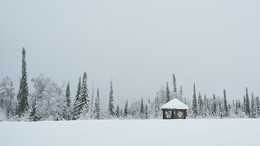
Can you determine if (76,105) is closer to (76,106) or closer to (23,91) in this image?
(76,106)

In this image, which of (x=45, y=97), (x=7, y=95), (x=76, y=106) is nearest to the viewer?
(x=45, y=97)

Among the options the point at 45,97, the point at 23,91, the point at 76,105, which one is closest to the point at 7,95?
the point at 23,91

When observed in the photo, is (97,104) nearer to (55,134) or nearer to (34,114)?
(34,114)

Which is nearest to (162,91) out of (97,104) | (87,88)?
(97,104)

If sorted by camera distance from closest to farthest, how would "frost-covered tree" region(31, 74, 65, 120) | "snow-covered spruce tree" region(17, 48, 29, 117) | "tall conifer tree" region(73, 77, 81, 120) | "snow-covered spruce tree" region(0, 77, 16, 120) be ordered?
"frost-covered tree" region(31, 74, 65, 120)
"snow-covered spruce tree" region(17, 48, 29, 117)
"snow-covered spruce tree" region(0, 77, 16, 120)
"tall conifer tree" region(73, 77, 81, 120)

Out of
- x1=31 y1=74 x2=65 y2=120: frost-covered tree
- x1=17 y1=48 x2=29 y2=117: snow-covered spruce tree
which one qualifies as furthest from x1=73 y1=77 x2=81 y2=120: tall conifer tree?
x1=17 y1=48 x2=29 y2=117: snow-covered spruce tree

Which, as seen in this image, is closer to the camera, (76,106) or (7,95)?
(7,95)

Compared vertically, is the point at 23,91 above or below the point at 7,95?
above

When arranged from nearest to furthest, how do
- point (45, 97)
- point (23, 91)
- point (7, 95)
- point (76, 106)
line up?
point (45, 97) → point (23, 91) → point (7, 95) → point (76, 106)

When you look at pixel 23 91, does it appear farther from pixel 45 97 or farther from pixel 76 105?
pixel 76 105

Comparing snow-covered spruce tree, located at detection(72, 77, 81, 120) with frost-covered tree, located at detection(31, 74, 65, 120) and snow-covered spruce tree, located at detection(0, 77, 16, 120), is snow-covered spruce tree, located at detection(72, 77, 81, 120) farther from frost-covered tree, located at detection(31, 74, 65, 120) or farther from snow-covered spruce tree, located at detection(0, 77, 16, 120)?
snow-covered spruce tree, located at detection(0, 77, 16, 120)

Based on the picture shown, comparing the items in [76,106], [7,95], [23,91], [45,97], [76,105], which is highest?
[23,91]

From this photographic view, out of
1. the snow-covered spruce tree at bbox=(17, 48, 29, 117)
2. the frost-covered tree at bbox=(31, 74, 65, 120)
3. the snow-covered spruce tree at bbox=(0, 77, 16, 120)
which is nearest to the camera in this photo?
the frost-covered tree at bbox=(31, 74, 65, 120)

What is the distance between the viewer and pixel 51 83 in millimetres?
36531
